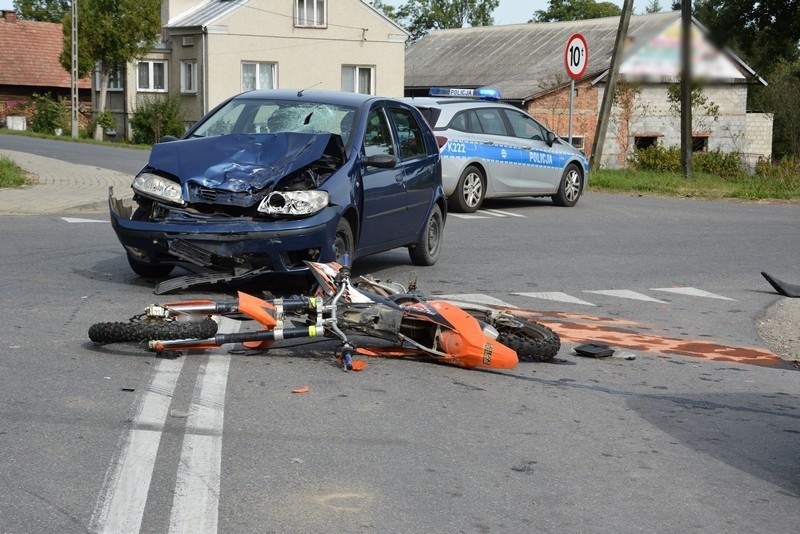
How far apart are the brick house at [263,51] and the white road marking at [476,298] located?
38022mm

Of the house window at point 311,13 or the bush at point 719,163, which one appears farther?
the house window at point 311,13

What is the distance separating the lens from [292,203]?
9086 millimetres

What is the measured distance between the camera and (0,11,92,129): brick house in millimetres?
70938

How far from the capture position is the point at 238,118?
10.6m

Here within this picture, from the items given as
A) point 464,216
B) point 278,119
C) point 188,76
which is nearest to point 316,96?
point 278,119

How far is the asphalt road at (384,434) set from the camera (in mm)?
4492

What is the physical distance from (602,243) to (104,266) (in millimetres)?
6715

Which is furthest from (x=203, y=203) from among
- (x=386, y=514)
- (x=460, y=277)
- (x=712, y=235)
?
(x=712, y=235)

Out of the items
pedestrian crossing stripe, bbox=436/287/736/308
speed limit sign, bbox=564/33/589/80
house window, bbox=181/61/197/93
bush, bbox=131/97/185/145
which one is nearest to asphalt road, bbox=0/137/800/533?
pedestrian crossing stripe, bbox=436/287/736/308

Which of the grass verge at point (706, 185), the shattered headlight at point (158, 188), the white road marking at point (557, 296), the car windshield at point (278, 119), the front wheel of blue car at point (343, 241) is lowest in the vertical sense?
the white road marking at point (557, 296)

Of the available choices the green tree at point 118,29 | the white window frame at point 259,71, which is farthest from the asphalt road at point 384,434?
the green tree at point 118,29

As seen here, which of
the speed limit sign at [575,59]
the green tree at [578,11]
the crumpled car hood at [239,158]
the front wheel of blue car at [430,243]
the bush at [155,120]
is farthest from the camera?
the green tree at [578,11]

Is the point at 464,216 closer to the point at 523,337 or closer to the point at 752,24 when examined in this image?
the point at 523,337

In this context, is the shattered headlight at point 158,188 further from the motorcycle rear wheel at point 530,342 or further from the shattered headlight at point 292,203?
the motorcycle rear wheel at point 530,342
